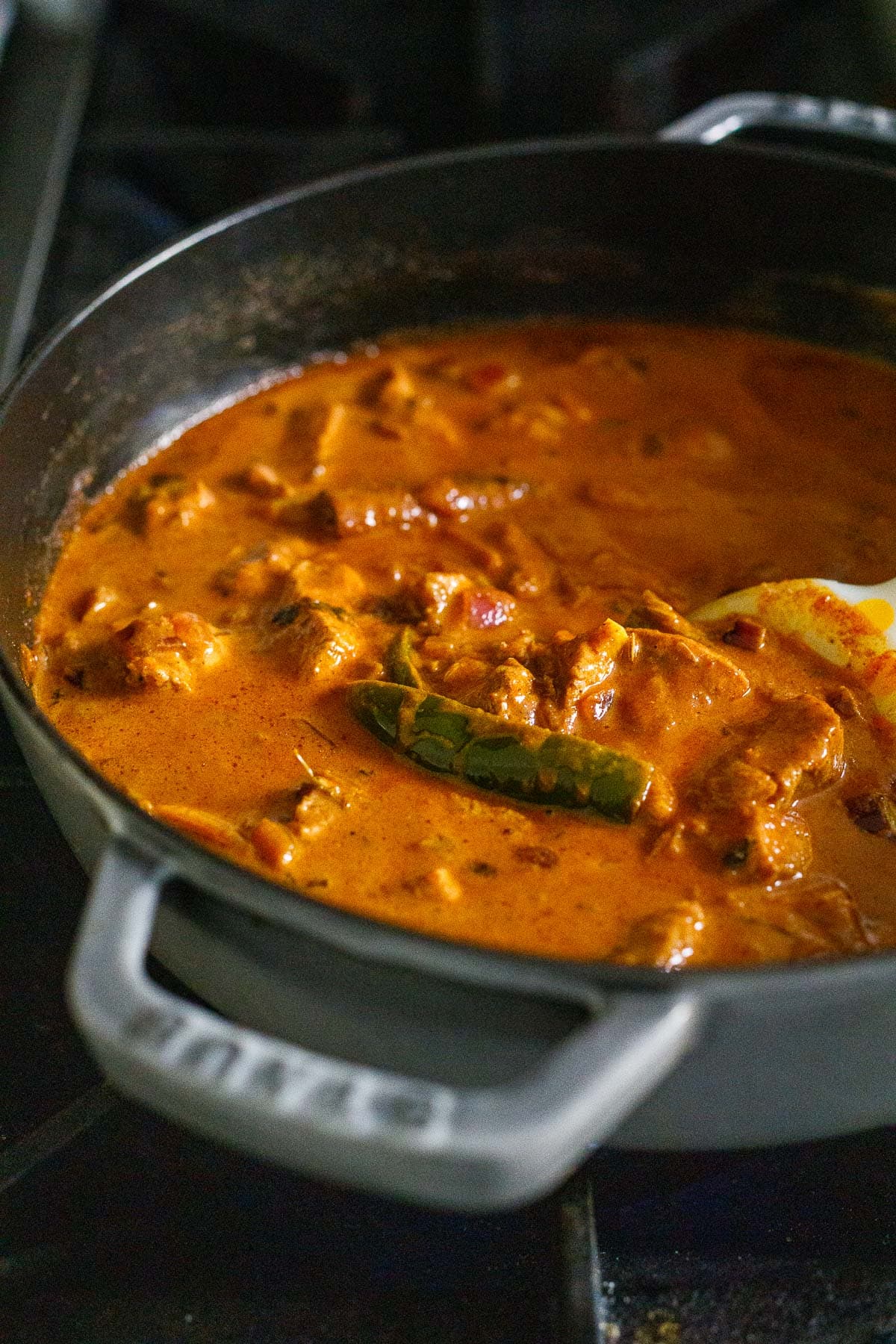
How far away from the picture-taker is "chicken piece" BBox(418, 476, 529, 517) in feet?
8.26

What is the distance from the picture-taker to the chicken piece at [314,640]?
209 centimetres

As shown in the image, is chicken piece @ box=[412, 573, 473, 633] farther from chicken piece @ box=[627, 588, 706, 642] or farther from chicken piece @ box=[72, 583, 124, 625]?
chicken piece @ box=[72, 583, 124, 625]

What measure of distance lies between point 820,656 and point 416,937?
112 cm

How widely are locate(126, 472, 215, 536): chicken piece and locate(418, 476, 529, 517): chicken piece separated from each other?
0.40 m

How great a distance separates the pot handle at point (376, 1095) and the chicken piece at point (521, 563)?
1178 millimetres

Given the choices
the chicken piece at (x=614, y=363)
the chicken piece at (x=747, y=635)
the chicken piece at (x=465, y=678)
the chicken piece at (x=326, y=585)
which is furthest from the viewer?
the chicken piece at (x=614, y=363)

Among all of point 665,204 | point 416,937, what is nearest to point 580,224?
point 665,204

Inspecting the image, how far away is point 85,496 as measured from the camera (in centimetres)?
257

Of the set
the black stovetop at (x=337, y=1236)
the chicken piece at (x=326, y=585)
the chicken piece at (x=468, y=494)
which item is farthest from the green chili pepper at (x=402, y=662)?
the black stovetop at (x=337, y=1236)

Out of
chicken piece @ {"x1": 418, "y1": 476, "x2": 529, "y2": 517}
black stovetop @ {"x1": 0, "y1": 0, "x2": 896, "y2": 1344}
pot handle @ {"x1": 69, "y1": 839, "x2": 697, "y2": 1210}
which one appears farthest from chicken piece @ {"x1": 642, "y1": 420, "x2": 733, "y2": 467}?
pot handle @ {"x1": 69, "y1": 839, "x2": 697, "y2": 1210}

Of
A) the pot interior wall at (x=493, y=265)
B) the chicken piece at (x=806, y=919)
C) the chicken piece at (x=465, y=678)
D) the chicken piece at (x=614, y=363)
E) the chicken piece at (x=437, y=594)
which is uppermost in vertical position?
the pot interior wall at (x=493, y=265)

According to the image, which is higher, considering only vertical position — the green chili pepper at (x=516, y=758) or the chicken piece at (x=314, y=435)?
the chicken piece at (x=314, y=435)

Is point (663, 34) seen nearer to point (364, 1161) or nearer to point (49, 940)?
point (49, 940)

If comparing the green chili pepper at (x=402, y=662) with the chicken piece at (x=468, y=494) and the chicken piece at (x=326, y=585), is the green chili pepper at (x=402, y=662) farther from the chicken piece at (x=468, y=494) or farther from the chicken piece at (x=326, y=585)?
the chicken piece at (x=468, y=494)
